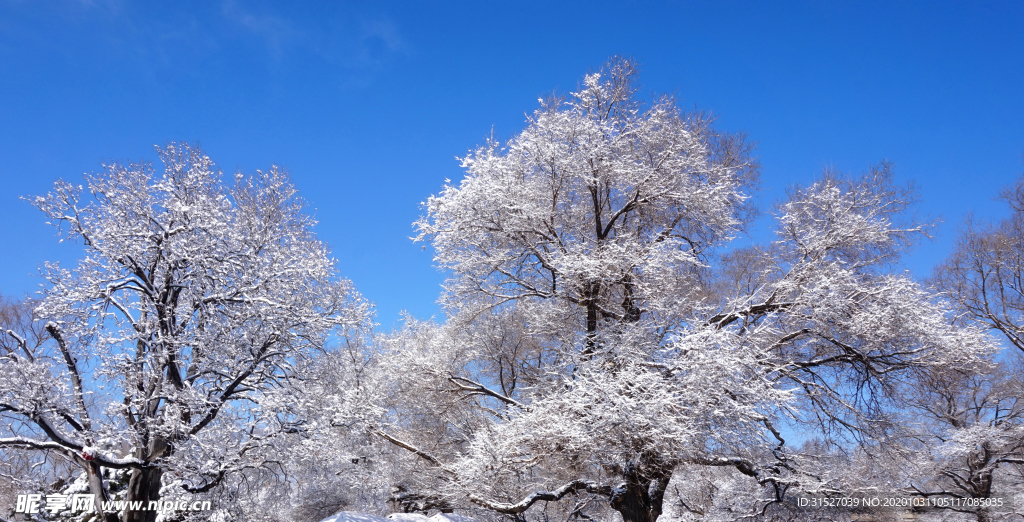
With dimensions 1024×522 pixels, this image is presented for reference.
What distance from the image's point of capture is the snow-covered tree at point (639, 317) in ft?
32.4

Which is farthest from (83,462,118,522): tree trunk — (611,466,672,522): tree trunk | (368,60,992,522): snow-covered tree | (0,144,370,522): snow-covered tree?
(611,466,672,522): tree trunk

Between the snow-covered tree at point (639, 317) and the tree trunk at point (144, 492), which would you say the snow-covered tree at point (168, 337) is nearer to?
the tree trunk at point (144, 492)

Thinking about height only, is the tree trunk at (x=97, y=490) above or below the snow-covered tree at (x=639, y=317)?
below

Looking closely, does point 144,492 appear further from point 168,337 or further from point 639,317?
point 639,317

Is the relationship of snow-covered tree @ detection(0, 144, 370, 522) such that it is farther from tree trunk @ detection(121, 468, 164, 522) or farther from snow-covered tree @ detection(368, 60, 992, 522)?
snow-covered tree @ detection(368, 60, 992, 522)

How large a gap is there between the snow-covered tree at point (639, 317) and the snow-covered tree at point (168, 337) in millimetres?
3381

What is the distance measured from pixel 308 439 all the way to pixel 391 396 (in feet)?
17.9

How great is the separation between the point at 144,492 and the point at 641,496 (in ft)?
29.4

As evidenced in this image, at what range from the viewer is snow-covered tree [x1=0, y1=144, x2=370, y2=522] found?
9312mm

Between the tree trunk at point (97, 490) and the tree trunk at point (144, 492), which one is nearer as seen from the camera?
the tree trunk at point (97, 490)

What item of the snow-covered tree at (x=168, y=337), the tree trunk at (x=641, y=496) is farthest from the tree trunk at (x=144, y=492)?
the tree trunk at (x=641, y=496)

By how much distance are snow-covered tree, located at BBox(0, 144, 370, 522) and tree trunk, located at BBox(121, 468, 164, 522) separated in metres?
0.02

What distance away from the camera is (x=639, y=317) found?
1272 centimetres

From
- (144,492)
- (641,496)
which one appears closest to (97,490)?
(144,492)
